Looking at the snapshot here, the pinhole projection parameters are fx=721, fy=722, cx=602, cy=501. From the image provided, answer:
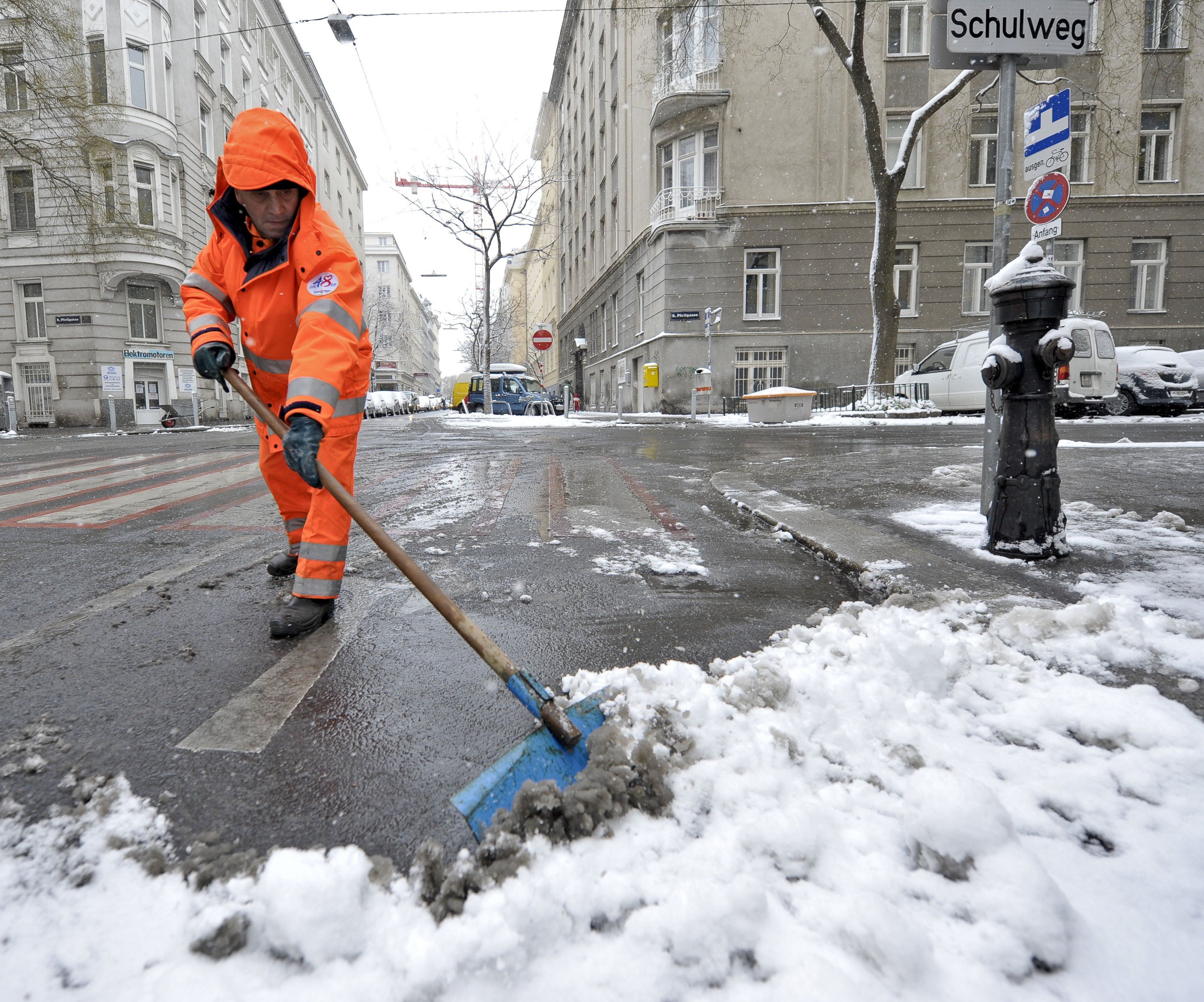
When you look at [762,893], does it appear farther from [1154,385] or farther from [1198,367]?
[1198,367]

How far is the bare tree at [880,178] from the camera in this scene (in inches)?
671

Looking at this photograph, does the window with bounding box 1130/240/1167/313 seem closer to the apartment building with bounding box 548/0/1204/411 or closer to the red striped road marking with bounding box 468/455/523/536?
the apartment building with bounding box 548/0/1204/411

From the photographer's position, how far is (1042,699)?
1823 millimetres

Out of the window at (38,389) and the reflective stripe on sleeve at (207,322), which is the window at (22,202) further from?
the reflective stripe on sleeve at (207,322)

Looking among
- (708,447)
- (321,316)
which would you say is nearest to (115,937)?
(321,316)

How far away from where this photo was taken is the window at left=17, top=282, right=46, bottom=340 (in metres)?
25.3

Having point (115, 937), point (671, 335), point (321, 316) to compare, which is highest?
point (671, 335)

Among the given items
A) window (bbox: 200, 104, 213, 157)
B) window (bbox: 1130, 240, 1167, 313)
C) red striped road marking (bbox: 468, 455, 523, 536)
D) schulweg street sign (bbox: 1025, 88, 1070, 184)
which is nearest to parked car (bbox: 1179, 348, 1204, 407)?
window (bbox: 1130, 240, 1167, 313)

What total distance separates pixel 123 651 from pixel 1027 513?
3664 mm

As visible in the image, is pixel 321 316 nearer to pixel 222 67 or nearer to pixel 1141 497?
pixel 1141 497

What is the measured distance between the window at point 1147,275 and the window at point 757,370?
38.5ft

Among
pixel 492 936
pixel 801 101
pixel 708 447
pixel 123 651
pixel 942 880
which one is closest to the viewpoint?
pixel 492 936

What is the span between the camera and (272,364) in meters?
2.86

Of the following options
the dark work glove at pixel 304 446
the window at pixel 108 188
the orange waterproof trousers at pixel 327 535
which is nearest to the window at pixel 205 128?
the window at pixel 108 188
